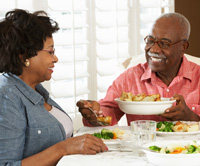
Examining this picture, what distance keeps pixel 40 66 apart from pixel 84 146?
1.53 feet

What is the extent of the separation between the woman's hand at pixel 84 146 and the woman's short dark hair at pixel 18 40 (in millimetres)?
423

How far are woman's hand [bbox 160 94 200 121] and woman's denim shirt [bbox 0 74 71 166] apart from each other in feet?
1.86

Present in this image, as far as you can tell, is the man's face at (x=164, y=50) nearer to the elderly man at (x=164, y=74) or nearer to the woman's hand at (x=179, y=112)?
the elderly man at (x=164, y=74)

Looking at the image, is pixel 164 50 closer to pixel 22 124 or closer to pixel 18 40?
pixel 18 40

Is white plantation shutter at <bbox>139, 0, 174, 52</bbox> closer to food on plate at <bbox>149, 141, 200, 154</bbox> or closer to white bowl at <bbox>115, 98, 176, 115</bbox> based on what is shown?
white bowl at <bbox>115, 98, 176, 115</bbox>

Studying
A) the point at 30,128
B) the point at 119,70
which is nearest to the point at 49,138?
the point at 30,128

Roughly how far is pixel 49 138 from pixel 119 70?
4.25ft

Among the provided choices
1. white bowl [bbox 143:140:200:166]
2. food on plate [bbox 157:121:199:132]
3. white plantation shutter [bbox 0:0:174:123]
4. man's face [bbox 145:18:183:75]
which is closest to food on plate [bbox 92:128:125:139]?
food on plate [bbox 157:121:199:132]

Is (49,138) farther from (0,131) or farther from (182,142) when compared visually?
(182,142)

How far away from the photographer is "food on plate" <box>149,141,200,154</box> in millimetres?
1490

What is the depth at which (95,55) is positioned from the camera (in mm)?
3428

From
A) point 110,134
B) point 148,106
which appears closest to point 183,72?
point 148,106

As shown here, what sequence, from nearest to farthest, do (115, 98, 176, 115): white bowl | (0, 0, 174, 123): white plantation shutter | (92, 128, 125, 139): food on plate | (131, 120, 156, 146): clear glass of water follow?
1. (131, 120, 156, 146): clear glass of water
2. (92, 128, 125, 139): food on plate
3. (115, 98, 176, 115): white bowl
4. (0, 0, 174, 123): white plantation shutter

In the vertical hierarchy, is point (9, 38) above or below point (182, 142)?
above
